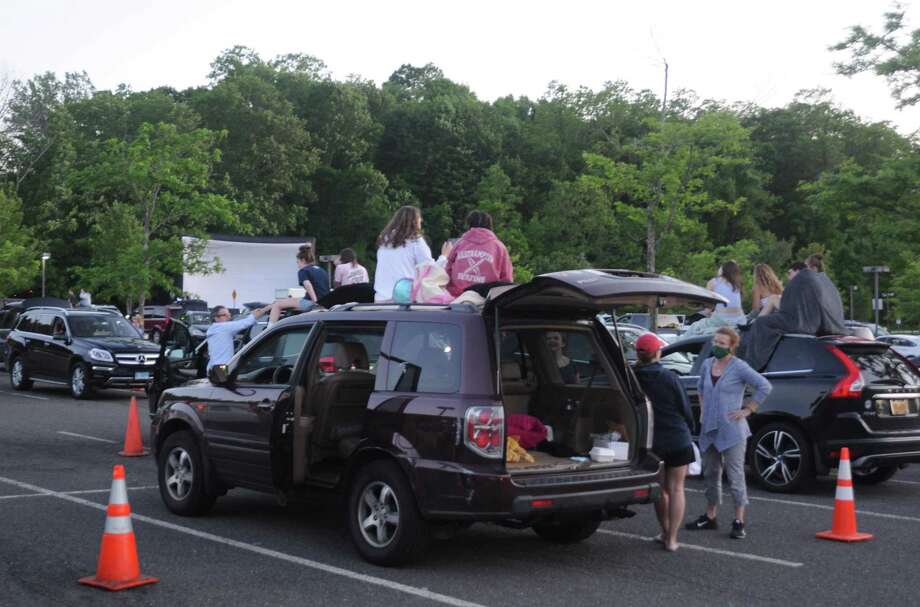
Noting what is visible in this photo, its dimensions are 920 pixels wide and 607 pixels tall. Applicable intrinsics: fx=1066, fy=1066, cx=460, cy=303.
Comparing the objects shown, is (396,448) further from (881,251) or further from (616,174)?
(881,251)

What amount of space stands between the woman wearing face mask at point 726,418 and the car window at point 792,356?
8.06ft

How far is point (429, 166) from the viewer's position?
77125 mm

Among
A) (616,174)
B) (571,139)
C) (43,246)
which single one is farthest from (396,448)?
(571,139)

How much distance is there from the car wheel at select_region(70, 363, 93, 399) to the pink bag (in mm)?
13683

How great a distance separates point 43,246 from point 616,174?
109 feet

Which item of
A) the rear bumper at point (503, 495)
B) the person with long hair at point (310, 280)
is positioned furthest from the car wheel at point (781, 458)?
the person with long hair at point (310, 280)

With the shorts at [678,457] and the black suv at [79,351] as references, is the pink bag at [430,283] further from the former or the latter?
the black suv at [79,351]

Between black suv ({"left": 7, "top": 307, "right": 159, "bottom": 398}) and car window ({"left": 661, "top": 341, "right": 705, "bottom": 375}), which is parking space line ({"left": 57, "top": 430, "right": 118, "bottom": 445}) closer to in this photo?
black suv ({"left": 7, "top": 307, "right": 159, "bottom": 398})

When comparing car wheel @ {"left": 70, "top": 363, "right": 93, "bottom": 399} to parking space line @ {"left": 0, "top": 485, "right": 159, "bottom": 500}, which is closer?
parking space line @ {"left": 0, "top": 485, "right": 159, "bottom": 500}

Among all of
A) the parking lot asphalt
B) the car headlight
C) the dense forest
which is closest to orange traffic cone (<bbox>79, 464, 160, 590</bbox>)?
the parking lot asphalt

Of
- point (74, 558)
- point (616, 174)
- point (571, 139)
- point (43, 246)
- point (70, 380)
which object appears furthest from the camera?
point (571, 139)

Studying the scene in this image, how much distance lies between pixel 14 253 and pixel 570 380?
4489cm

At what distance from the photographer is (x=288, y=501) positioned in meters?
7.98

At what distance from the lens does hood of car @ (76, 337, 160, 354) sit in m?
21.0
